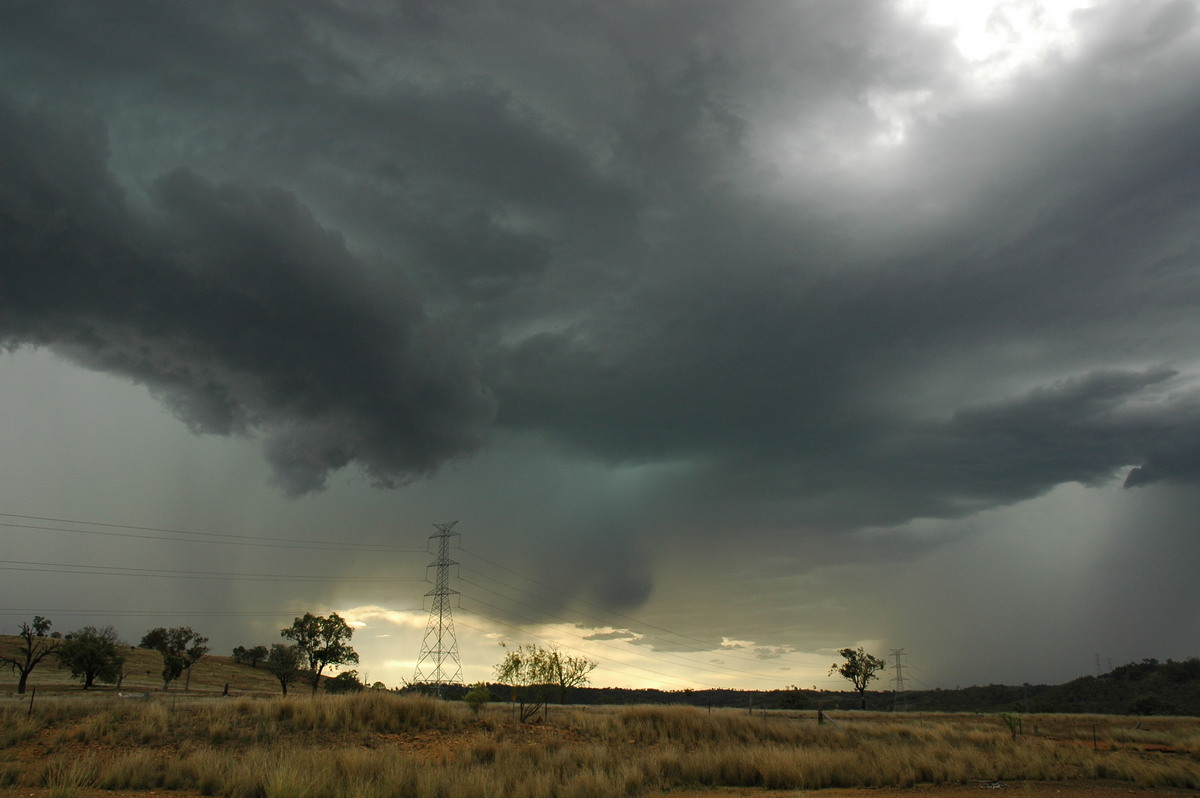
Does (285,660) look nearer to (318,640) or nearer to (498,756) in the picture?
(318,640)

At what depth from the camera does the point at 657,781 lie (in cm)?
2709

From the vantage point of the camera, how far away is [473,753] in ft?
104

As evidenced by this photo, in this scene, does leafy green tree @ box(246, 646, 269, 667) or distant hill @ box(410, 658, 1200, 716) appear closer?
distant hill @ box(410, 658, 1200, 716)

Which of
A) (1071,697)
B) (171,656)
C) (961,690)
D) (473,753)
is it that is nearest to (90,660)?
(171,656)

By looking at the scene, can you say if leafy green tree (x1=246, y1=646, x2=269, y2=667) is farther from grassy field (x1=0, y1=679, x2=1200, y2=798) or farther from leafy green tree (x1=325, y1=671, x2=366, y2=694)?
grassy field (x1=0, y1=679, x2=1200, y2=798)

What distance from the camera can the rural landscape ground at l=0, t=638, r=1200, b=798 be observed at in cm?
2283

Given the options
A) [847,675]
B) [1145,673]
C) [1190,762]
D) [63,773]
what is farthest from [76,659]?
[1145,673]

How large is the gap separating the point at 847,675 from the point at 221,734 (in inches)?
4186

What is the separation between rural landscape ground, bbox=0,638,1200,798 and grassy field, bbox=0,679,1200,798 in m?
0.11

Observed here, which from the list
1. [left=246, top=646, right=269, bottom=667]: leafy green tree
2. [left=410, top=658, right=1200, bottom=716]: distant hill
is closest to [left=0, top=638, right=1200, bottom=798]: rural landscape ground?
[left=410, top=658, right=1200, bottom=716]: distant hill

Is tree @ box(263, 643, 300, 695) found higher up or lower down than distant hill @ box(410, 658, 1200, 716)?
higher up

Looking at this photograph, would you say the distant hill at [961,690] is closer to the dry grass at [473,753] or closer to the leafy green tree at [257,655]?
the leafy green tree at [257,655]

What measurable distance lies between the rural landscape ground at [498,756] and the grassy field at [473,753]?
0.11 m

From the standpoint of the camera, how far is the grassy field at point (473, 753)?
22.9m
